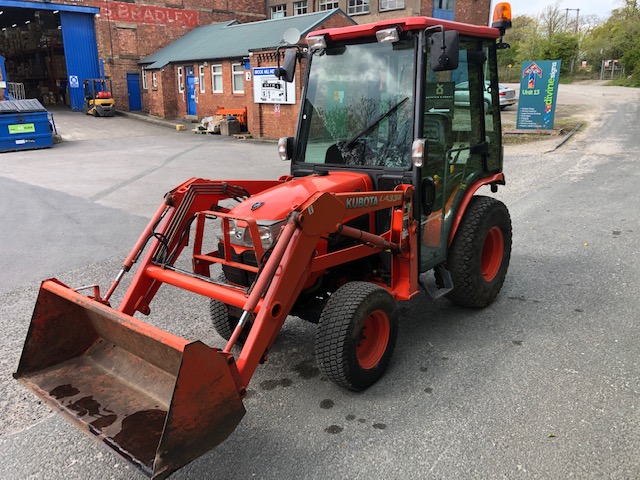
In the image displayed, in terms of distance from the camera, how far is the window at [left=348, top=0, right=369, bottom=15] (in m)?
30.6

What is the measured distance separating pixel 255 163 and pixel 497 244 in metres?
10.3

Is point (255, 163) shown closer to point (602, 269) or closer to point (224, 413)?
point (602, 269)

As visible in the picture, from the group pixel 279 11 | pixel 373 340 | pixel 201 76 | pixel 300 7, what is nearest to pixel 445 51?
pixel 373 340

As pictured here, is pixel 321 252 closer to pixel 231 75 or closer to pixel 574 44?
pixel 231 75

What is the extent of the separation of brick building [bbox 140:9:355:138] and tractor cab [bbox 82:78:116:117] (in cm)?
198

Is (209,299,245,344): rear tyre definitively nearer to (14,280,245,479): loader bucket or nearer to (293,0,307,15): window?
(14,280,245,479): loader bucket

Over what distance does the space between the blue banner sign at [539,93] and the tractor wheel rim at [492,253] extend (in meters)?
14.1

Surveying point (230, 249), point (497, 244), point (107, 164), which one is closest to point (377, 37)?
point (230, 249)

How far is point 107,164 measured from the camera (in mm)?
14555

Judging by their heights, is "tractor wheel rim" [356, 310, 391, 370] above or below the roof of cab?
below

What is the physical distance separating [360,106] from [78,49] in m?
29.6

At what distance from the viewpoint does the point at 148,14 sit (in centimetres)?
2909

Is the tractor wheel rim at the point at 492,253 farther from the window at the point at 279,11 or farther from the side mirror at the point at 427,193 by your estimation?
the window at the point at 279,11

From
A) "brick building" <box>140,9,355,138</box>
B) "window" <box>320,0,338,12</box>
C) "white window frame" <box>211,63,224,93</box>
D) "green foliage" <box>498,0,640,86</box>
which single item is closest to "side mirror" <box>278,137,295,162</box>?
"brick building" <box>140,9,355,138</box>
